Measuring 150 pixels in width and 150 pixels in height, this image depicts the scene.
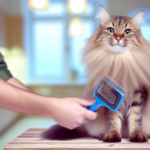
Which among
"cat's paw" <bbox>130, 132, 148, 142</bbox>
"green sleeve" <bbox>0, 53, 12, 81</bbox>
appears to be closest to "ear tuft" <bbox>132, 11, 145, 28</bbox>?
"cat's paw" <bbox>130, 132, 148, 142</bbox>

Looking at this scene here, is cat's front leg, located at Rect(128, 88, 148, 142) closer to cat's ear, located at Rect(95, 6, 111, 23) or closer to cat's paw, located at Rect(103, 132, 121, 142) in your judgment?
cat's paw, located at Rect(103, 132, 121, 142)

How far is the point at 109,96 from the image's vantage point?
0.47m

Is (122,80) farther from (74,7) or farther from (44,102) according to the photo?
(74,7)

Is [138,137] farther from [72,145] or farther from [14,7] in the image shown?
[14,7]

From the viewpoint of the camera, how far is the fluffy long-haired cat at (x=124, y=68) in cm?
55

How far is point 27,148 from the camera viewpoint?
537mm

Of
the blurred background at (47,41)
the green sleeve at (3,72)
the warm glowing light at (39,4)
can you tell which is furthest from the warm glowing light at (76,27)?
the green sleeve at (3,72)

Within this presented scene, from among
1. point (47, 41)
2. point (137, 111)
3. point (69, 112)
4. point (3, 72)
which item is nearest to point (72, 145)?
point (69, 112)

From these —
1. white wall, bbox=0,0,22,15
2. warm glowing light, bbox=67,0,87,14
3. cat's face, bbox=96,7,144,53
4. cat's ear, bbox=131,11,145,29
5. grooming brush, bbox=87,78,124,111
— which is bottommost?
grooming brush, bbox=87,78,124,111

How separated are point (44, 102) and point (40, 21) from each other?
2.99m

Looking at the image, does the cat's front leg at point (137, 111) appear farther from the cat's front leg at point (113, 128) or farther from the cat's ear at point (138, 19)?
the cat's ear at point (138, 19)

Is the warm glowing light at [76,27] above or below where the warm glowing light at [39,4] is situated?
below

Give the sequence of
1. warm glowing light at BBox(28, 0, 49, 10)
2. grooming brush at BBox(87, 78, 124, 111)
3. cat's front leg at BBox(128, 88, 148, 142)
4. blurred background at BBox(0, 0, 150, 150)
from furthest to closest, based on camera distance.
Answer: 1. blurred background at BBox(0, 0, 150, 150)
2. warm glowing light at BBox(28, 0, 49, 10)
3. cat's front leg at BBox(128, 88, 148, 142)
4. grooming brush at BBox(87, 78, 124, 111)

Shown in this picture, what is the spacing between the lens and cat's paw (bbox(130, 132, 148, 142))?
530mm
